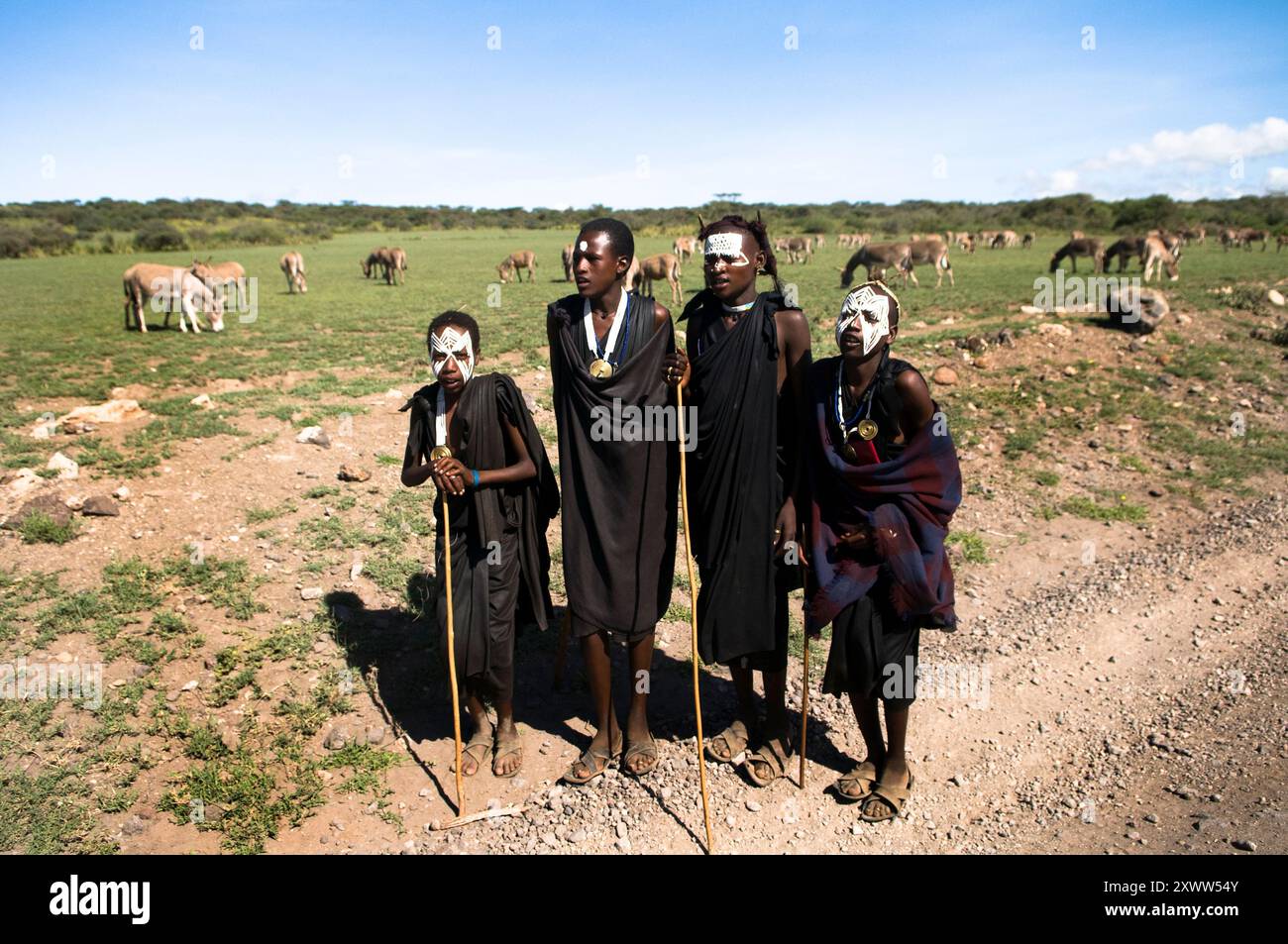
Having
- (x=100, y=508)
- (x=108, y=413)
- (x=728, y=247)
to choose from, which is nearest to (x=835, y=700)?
(x=728, y=247)

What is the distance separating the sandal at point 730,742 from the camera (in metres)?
3.93

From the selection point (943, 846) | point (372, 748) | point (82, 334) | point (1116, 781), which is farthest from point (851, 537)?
point (82, 334)

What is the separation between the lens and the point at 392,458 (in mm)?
7668

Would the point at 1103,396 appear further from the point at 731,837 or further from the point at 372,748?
the point at 372,748

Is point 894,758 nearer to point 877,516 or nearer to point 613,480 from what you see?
point 877,516

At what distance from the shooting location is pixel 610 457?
11.5ft

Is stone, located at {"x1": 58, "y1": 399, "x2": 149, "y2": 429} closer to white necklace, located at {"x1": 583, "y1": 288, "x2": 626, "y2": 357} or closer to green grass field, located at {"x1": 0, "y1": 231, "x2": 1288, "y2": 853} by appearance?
green grass field, located at {"x1": 0, "y1": 231, "x2": 1288, "y2": 853}

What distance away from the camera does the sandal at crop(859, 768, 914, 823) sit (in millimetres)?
3520

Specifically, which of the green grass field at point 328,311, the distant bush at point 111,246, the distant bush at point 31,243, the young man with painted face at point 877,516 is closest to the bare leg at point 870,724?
the young man with painted face at point 877,516

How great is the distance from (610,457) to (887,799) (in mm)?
1985

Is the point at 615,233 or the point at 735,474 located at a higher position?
the point at 615,233

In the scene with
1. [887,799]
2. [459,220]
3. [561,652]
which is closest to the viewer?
[887,799]

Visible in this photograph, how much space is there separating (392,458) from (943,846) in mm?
5946

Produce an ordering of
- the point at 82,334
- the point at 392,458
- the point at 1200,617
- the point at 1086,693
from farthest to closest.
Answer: the point at 82,334
the point at 392,458
the point at 1200,617
the point at 1086,693
